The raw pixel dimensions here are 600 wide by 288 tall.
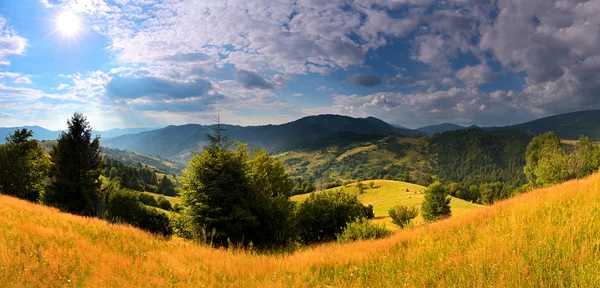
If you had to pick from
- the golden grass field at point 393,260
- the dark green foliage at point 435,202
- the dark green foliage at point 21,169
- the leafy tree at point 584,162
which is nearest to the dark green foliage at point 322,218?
the golden grass field at point 393,260

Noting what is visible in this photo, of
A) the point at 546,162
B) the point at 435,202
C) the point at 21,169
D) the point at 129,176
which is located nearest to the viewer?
the point at 21,169

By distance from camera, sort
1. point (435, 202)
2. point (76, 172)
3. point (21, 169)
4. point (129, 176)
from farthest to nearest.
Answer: point (129, 176) → point (435, 202) → point (21, 169) → point (76, 172)

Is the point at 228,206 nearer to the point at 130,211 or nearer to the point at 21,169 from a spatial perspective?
the point at 21,169

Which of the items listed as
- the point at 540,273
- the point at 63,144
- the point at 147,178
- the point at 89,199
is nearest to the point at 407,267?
the point at 540,273

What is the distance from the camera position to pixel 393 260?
23.4 feet

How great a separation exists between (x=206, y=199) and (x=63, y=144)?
23.5 m

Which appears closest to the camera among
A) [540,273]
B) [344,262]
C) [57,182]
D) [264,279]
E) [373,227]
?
[540,273]

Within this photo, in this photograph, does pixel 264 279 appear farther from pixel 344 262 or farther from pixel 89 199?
pixel 89 199

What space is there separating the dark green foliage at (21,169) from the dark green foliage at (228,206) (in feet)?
81.3

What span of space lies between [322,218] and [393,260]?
18.9 metres

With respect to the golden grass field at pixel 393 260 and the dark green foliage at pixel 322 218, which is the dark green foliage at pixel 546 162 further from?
the golden grass field at pixel 393 260

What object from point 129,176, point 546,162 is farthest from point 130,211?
point 129,176

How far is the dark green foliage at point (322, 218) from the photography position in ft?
84.2

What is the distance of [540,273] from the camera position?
4.87m
